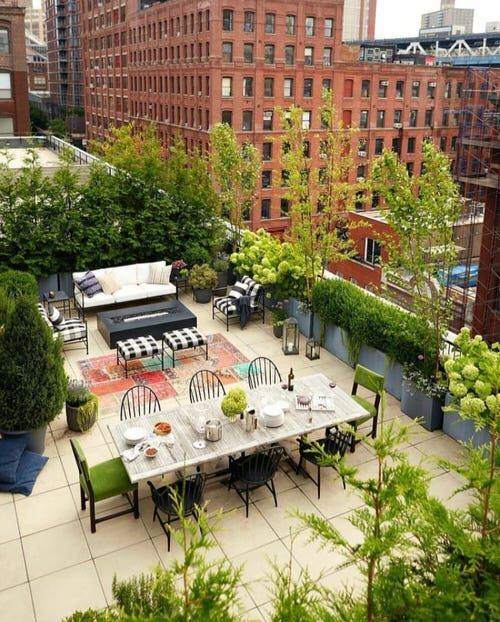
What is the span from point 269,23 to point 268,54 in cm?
215

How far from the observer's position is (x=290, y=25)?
48.0 meters

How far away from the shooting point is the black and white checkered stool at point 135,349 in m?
12.0

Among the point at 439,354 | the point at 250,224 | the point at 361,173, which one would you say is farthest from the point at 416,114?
the point at 439,354

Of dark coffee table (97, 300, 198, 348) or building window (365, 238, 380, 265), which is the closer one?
dark coffee table (97, 300, 198, 348)

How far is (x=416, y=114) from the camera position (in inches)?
2192

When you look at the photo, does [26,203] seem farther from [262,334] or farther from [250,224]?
[250,224]

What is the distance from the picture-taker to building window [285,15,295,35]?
47625 millimetres

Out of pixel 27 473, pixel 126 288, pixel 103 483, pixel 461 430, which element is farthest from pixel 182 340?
pixel 461 430

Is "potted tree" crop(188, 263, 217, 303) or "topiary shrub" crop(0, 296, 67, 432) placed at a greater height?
"topiary shrub" crop(0, 296, 67, 432)

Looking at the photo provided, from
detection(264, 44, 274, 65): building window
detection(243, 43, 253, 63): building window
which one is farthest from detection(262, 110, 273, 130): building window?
detection(243, 43, 253, 63): building window

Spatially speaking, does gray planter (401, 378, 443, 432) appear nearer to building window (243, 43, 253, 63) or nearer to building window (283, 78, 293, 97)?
building window (243, 43, 253, 63)

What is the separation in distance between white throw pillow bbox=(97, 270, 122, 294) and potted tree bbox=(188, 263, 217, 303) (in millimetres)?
1921

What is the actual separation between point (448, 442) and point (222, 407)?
3.88 m

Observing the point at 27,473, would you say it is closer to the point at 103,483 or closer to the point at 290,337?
the point at 103,483
